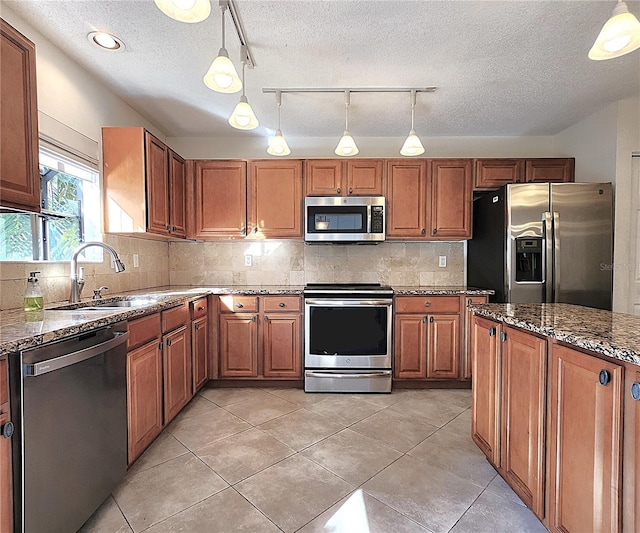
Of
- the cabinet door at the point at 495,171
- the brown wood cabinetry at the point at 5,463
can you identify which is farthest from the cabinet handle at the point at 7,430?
the cabinet door at the point at 495,171

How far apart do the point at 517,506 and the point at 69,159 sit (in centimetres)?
326

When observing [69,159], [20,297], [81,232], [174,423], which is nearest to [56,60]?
[69,159]

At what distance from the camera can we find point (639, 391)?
0.92m

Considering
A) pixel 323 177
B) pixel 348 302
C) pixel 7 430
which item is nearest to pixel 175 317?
pixel 7 430

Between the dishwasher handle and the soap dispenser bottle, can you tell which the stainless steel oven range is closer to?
the dishwasher handle

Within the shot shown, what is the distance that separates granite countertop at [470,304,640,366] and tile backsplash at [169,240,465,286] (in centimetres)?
169

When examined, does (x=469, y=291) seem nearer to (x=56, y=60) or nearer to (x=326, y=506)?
(x=326, y=506)

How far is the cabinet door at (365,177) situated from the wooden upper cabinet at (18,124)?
2.39m

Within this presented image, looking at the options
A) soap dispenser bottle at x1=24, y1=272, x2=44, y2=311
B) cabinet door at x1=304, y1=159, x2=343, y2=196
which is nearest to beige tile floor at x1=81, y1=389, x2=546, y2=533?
soap dispenser bottle at x1=24, y1=272, x2=44, y2=311

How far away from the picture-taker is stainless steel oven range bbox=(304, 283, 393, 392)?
295 centimetres

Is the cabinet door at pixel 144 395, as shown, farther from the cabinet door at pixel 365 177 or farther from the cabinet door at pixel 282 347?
the cabinet door at pixel 365 177

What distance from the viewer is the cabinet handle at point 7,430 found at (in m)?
1.04

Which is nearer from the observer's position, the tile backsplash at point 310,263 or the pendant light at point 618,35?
the pendant light at point 618,35

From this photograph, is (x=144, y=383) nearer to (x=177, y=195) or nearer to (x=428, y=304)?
(x=177, y=195)
